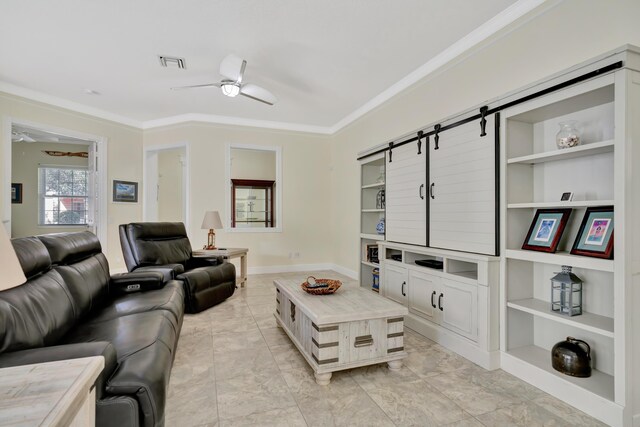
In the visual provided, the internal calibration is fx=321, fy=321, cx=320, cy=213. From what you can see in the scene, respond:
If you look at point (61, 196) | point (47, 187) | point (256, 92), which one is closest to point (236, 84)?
point (256, 92)

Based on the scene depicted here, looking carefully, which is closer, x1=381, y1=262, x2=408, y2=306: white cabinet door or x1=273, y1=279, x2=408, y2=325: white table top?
x1=273, y1=279, x2=408, y2=325: white table top

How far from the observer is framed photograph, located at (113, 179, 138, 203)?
543 centimetres

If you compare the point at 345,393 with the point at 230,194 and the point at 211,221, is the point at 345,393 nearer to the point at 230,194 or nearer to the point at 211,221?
the point at 211,221

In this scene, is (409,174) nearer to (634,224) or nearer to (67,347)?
(634,224)

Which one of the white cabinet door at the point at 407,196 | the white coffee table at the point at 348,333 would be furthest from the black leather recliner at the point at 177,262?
the white cabinet door at the point at 407,196

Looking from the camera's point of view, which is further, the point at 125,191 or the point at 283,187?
the point at 283,187

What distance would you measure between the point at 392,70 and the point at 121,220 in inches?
194

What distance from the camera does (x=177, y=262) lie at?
154 inches

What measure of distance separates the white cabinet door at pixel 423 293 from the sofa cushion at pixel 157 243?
2.76m

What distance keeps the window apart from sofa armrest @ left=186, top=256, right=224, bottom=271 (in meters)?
4.14

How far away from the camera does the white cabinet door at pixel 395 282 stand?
3.11 meters

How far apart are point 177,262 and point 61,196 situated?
16.0ft

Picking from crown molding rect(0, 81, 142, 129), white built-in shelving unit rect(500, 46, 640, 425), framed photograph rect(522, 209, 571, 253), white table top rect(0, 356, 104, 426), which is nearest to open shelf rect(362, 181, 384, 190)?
white built-in shelving unit rect(500, 46, 640, 425)

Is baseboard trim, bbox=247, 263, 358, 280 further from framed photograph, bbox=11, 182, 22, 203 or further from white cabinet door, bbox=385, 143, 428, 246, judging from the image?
framed photograph, bbox=11, 182, 22, 203
